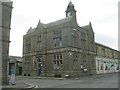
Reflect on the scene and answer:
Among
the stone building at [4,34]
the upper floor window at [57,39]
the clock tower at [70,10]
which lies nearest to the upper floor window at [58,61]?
the upper floor window at [57,39]

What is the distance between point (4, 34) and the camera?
21.4 m

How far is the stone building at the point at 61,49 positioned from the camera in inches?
1444

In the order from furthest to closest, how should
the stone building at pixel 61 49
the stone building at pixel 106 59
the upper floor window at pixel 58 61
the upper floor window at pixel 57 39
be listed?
the stone building at pixel 106 59, the upper floor window at pixel 57 39, the upper floor window at pixel 58 61, the stone building at pixel 61 49

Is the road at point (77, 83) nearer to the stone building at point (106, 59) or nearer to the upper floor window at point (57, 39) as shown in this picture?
the upper floor window at point (57, 39)

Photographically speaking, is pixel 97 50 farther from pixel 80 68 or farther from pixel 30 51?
pixel 30 51

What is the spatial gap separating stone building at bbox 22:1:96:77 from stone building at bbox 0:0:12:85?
16.4m

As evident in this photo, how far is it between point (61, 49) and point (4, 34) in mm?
17514

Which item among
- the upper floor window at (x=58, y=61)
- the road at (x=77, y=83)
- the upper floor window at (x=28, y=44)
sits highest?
the upper floor window at (x=28, y=44)

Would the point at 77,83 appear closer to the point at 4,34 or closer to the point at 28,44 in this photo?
the point at 4,34

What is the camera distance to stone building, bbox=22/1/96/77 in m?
36.7

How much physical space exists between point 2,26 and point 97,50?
33.8 meters

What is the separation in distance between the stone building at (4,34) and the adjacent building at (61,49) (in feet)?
53.7

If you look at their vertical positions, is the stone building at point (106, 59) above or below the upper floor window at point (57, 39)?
below

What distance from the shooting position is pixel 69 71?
1404 inches
